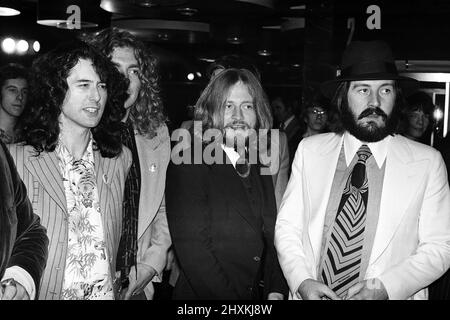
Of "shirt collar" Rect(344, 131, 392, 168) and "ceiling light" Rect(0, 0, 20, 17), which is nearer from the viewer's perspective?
"shirt collar" Rect(344, 131, 392, 168)

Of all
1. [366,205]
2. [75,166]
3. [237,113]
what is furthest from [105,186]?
[366,205]

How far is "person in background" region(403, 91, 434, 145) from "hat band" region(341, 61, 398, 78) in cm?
63

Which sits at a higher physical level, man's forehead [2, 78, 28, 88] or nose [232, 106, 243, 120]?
man's forehead [2, 78, 28, 88]

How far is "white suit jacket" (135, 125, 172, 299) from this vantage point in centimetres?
261

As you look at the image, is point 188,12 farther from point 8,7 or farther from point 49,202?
point 49,202

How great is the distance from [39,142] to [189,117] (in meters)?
0.89

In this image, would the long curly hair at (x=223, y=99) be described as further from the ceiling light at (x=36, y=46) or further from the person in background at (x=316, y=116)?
the ceiling light at (x=36, y=46)

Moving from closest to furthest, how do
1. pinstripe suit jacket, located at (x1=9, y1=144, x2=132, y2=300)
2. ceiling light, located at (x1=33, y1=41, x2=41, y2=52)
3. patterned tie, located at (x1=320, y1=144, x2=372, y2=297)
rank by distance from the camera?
pinstripe suit jacket, located at (x1=9, y1=144, x2=132, y2=300) < patterned tie, located at (x1=320, y1=144, x2=372, y2=297) < ceiling light, located at (x1=33, y1=41, x2=41, y2=52)

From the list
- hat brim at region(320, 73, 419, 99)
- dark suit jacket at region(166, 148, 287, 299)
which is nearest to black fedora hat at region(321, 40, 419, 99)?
hat brim at region(320, 73, 419, 99)

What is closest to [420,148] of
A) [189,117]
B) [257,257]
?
[257,257]

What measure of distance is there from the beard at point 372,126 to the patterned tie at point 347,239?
5.2 inches

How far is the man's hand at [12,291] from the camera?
207 cm

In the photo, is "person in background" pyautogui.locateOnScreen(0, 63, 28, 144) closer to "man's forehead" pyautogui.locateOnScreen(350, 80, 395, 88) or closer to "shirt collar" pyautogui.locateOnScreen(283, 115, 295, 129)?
"shirt collar" pyautogui.locateOnScreen(283, 115, 295, 129)

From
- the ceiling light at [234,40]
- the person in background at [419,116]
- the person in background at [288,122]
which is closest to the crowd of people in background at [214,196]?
the person in background at [288,122]
